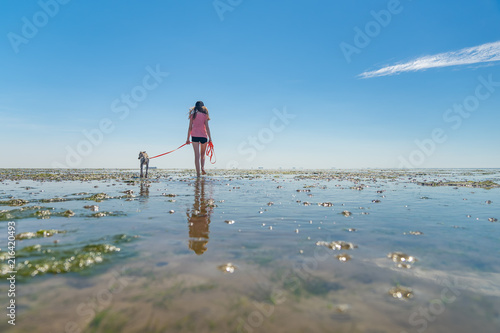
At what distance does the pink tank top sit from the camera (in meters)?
16.0

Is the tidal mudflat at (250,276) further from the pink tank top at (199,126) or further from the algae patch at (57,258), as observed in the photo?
the pink tank top at (199,126)

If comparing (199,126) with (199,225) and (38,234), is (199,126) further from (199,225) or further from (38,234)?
(38,234)

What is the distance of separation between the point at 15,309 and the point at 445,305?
13.0ft

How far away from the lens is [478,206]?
27.4ft

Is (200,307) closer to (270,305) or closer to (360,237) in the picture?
(270,305)

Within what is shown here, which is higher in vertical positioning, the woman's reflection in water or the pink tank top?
the pink tank top

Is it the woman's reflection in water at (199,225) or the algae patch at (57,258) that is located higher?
the woman's reflection in water at (199,225)

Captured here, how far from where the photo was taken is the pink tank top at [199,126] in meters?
16.0

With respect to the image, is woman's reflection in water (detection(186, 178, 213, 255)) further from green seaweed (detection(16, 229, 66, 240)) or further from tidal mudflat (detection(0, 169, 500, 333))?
green seaweed (detection(16, 229, 66, 240))

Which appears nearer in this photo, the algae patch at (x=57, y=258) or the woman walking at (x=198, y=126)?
the algae patch at (x=57, y=258)

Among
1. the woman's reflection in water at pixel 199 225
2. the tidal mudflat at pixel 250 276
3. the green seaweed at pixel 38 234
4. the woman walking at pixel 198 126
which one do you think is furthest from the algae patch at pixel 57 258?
the woman walking at pixel 198 126

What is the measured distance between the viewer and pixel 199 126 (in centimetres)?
1606

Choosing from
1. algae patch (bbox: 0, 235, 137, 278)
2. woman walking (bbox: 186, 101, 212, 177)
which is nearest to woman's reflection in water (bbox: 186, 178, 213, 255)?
algae patch (bbox: 0, 235, 137, 278)

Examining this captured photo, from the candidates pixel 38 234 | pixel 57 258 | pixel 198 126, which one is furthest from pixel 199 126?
pixel 57 258
